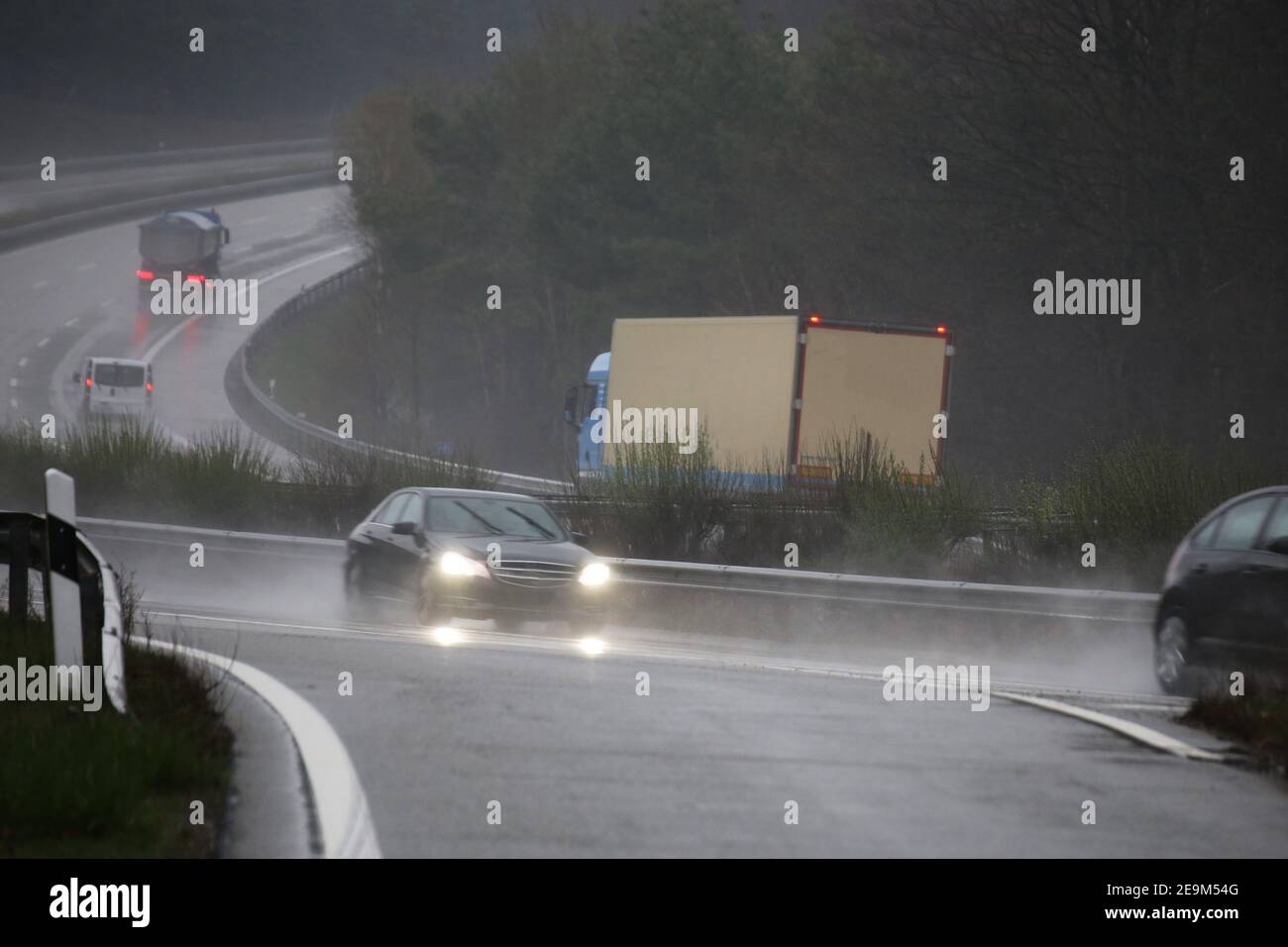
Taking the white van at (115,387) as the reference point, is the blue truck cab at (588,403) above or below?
below

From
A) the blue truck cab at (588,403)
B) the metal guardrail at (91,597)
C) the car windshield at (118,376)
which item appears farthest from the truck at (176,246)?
the metal guardrail at (91,597)

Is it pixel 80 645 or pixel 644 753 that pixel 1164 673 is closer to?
pixel 644 753

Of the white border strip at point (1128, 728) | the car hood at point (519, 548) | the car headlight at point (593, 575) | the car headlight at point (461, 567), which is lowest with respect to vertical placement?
the white border strip at point (1128, 728)

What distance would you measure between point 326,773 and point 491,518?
439 inches

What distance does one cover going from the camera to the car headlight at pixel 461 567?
17.8m

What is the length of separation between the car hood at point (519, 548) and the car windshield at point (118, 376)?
4409cm

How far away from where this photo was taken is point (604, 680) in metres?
11.5

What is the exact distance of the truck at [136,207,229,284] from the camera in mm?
79188

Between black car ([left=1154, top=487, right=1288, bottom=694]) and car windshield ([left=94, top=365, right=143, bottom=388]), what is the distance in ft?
166

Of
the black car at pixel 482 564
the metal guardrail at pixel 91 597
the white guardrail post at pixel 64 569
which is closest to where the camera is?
the metal guardrail at pixel 91 597

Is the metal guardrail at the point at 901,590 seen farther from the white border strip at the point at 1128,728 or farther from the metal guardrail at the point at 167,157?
the metal guardrail at the point at 167,157

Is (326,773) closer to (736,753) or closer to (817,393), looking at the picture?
(736,753)

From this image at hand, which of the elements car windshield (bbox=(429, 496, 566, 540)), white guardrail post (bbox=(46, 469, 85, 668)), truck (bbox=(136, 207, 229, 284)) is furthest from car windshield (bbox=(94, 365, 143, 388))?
white guardrail post (bbox=(46, 469, 85, 668))
